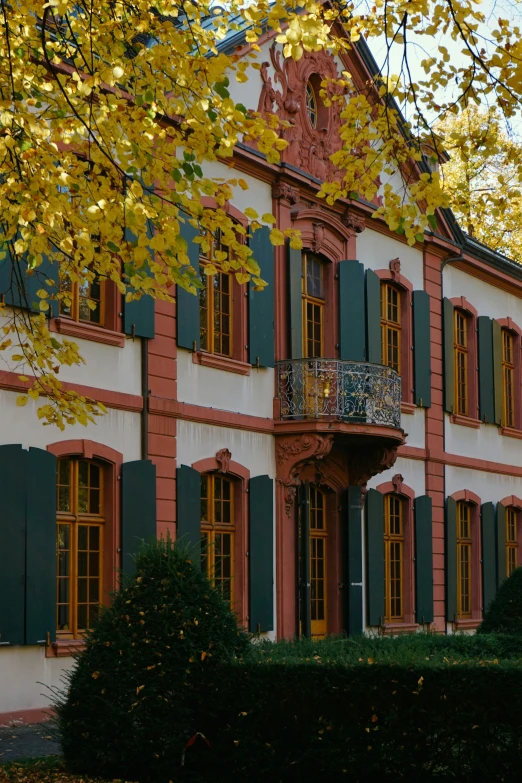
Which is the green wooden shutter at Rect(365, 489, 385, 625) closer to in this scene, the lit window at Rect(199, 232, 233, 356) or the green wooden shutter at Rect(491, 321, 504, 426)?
the lit window at Rect(199, 232, 233, 356)

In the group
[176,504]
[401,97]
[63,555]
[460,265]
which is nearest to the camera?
[401,97]

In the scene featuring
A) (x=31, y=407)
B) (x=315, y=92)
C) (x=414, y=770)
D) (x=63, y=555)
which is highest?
(x=315, y=92)

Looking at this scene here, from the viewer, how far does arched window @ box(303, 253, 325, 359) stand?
19453 millimetres

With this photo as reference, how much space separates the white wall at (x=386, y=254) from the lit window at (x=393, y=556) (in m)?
3.85

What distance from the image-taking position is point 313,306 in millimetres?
19766

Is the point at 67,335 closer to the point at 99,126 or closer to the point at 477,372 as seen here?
the point at 99,126

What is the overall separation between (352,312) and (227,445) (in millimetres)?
3837

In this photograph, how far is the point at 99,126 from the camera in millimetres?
8914

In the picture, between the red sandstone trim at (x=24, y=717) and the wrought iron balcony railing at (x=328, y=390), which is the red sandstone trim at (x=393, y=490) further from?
the red sandstone trim at (x=24, y=717)

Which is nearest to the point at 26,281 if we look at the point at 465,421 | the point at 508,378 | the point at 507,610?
the point at 507,610

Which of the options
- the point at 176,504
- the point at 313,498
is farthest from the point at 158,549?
the point at 313,498

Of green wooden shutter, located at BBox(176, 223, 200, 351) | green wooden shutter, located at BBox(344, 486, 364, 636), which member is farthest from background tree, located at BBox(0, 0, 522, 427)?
green wooden shutter, located at BBox(344, 486, 364, 636)

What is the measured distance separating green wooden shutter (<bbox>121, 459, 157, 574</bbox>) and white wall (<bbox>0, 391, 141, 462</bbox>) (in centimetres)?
21

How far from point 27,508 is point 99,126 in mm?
5845
